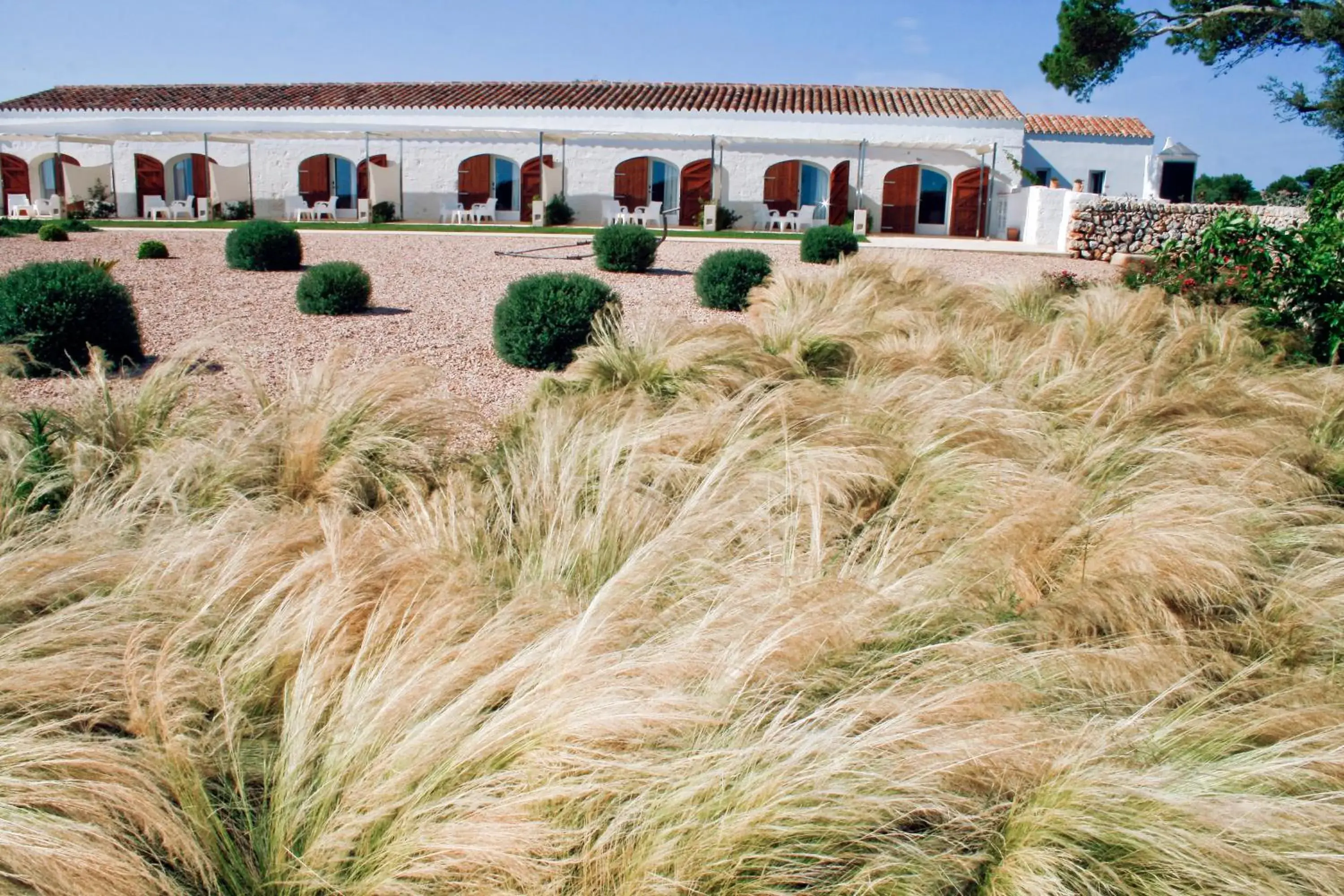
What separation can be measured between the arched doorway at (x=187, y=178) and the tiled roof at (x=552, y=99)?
1.62m

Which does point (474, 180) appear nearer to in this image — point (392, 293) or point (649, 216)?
point (649, 216)

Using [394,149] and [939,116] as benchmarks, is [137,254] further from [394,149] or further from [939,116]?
[939,116]

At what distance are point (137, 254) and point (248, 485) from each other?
1189cm

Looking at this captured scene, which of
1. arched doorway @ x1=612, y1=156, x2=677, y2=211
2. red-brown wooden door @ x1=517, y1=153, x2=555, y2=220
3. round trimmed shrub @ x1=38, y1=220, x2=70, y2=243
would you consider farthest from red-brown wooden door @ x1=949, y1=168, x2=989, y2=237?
round trimmed shrub @ x1=38, y1=220, x2=70, y2=243

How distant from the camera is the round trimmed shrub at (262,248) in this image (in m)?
12.0

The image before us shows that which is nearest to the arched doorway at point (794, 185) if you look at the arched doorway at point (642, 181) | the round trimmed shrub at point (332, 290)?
the arched doorway at point (642, 181)

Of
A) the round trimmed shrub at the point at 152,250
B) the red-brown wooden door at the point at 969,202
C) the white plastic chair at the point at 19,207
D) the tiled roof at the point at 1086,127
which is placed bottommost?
the round trimmed shrub at the point at 152,250

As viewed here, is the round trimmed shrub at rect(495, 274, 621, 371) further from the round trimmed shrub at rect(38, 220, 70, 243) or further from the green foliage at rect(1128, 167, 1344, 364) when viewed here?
the round trimmed shrub at rect(38, 220, 70, 243)

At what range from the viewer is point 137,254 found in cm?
1380

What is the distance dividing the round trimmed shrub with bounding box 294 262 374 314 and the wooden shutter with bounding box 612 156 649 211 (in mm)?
17506

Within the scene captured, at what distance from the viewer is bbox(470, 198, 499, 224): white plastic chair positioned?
82.9 ft

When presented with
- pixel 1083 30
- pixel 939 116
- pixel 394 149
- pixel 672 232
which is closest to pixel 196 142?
pixel 394 149

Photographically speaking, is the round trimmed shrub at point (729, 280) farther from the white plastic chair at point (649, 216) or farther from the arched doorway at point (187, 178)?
the arched doorway at point (187, 178)

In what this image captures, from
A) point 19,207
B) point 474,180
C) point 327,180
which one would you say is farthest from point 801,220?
point 19,207
